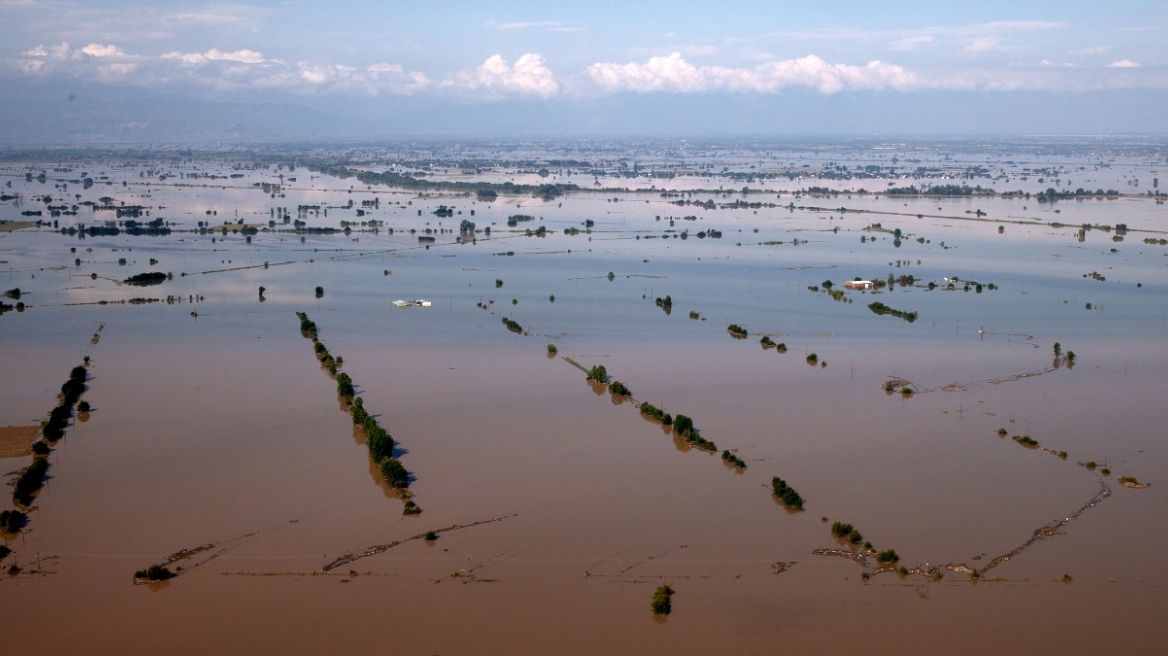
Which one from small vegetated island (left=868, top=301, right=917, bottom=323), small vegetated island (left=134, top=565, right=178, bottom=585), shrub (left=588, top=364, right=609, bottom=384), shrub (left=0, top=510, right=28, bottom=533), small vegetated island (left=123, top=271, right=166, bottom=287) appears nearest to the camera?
small vegetated island (left=134, top=565, right=178, bottom=585)

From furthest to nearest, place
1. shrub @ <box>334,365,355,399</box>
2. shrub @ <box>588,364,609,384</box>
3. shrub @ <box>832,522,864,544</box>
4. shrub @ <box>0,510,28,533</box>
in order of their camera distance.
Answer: shrub @ <box>588,364,609,384</box> < shrub @ <box>334,365,355,399</box> < shrub @ <box>0,510,28,533</box> < shrub @ <box>832,522,864,544</box>

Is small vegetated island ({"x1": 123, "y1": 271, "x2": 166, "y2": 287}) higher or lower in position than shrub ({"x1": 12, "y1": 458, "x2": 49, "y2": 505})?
higher

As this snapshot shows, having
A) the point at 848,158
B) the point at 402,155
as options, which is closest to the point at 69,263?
the point at 402,155

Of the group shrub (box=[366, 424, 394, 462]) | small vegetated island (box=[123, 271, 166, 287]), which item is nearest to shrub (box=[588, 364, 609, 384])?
shrub (box=[366, 424, 394, 462])

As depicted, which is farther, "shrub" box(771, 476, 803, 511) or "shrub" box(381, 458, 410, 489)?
"shrub" box(381, 458, 410, 489)

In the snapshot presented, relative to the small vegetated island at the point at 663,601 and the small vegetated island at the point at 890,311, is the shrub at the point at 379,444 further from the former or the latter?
the small vegetated island at the point at 890,311

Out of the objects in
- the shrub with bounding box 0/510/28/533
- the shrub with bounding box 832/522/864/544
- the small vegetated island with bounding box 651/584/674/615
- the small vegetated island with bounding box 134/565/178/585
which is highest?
the shrub with bounding box 0/510/28/533

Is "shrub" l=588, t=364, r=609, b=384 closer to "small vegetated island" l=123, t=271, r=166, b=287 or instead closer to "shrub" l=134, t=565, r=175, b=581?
"shrub" l=134, t=565, r=175, b=581
